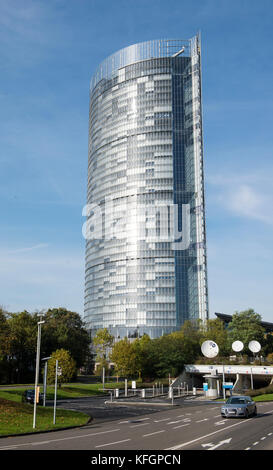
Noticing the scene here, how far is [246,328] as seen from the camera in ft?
320

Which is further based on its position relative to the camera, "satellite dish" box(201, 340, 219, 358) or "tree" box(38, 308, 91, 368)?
"tree" box(38, 308, 91, 368)

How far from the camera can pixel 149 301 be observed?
511ft

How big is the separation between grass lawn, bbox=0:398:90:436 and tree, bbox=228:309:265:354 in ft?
219

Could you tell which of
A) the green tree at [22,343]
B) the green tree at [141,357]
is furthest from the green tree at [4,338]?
the green tree at [141,357]

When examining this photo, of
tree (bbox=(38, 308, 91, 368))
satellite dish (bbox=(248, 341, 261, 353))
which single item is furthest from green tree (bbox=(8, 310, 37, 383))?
satellite dish (bbox=(248, 341, 261, 353))

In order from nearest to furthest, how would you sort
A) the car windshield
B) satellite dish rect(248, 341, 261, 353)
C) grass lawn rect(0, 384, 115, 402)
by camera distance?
the car windshield, grass lawn rect(0, 384, 115, 402), satellite dish rect(248, 341, 261, 353)

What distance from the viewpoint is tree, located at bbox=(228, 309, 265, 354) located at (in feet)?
313

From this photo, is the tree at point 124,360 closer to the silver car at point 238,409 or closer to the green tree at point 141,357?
the green tree at point 141,357

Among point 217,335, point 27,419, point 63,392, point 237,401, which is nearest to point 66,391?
point 63,392

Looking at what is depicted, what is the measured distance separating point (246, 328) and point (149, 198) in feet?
253

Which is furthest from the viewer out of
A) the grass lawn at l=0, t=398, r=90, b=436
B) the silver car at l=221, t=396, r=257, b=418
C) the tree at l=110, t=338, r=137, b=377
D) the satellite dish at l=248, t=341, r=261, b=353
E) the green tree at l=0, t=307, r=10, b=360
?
the satellite dish at l=248, t=341, r=261, b=353

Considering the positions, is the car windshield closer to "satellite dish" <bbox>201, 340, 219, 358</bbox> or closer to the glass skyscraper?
"satellite dish" <bbox>201, 340, 219, 358</bbox>

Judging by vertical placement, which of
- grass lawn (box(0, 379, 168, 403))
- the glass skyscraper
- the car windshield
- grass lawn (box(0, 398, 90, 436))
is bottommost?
grass lawn (box(0, 379, 168, 403))

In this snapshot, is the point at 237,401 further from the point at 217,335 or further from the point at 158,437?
the point at 217,335
